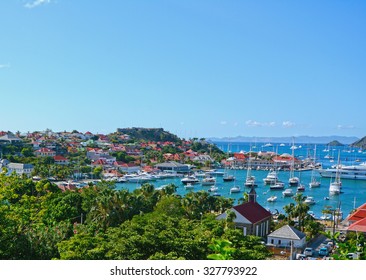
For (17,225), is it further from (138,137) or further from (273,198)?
(138,137)

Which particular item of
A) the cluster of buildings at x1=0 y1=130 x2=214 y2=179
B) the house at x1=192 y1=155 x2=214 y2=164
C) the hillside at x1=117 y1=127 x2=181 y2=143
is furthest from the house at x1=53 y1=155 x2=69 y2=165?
the hillside at x1=117 y1=127 x2=181 y2=143

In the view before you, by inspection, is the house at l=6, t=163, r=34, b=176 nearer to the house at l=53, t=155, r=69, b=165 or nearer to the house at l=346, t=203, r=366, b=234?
the house at l=53, t=155, r=69, b=165

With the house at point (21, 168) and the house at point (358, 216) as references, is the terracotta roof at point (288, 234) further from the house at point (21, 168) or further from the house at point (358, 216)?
the house at point (21, 168)

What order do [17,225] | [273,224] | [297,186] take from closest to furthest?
[17,225] → [273,224] → [297,186]

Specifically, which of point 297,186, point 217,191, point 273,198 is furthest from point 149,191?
point 297,186
